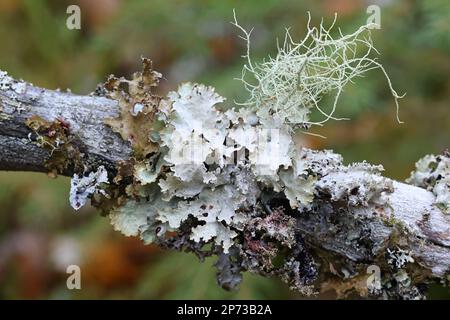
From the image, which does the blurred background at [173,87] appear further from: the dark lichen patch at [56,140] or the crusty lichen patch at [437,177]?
the dark lichen patch at [56,140]

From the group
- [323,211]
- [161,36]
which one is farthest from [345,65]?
[161,36]

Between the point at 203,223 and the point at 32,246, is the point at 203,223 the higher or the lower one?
the lower one

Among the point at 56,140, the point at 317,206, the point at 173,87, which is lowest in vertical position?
the point at 317,206

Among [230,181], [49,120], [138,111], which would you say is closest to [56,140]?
[49,120]

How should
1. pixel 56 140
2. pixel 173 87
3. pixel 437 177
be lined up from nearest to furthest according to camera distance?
pixel 56 140 → pixel 437 177 → pixel 173 87

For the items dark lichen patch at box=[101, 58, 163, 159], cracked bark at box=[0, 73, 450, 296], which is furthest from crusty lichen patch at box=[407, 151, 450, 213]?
dark lichen patch at box=[101, 58, 163, 159]

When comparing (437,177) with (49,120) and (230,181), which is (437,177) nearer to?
(230,181)

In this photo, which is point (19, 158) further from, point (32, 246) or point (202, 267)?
point (32, 246)
